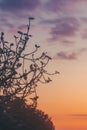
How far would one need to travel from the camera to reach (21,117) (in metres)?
25.2

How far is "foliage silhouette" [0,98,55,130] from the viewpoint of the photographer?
23422 mm

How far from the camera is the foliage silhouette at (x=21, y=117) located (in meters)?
23.4

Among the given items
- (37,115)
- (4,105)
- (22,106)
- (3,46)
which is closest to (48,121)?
(37,115)

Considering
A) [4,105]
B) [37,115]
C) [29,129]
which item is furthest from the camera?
[37,115]

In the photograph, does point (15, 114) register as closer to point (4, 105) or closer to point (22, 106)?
point (22, 106)

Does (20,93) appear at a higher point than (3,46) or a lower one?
lower

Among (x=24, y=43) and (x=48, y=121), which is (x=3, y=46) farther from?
(x=48, y=121)

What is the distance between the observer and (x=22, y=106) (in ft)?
82.1

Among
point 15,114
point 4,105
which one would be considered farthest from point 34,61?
point 15,114

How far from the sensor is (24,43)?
2097cm

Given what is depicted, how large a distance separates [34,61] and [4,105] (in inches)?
109

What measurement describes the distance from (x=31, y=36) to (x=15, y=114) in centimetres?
577

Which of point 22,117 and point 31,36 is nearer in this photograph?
point 31,36

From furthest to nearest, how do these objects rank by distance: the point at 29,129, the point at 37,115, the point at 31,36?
1. the point at 37,115
2. the point at 29,129
3. the point at 31,36
